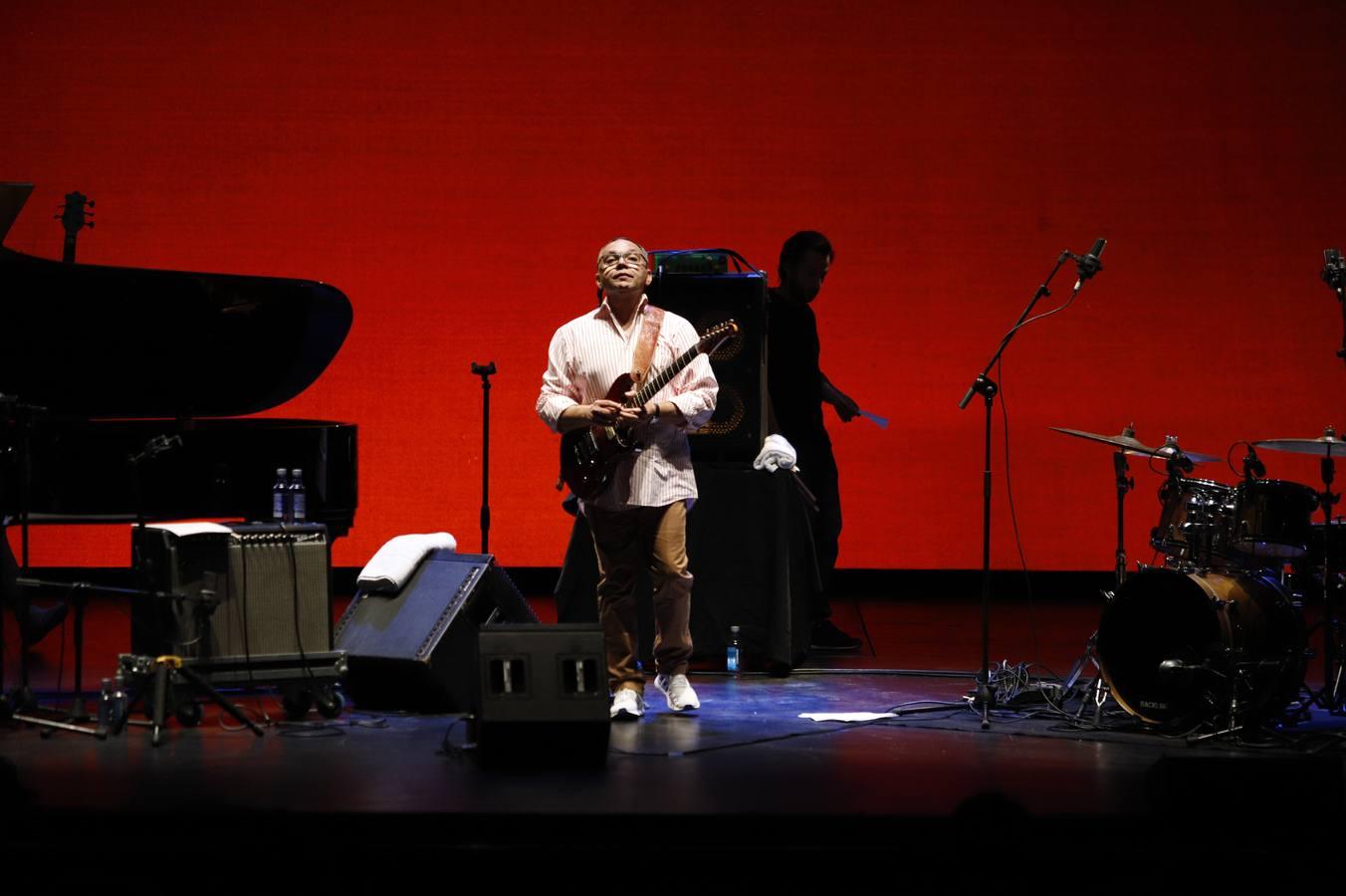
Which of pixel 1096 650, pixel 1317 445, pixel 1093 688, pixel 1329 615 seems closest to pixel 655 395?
pixel 1096 650

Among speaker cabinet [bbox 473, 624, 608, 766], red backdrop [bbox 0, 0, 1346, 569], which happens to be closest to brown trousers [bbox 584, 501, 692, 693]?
speaker cabinet [bbox 473, 624, 608, 766]

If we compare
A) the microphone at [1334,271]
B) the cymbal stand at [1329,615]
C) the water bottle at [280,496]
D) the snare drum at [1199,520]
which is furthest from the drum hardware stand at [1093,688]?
the water bottle at [280,496]

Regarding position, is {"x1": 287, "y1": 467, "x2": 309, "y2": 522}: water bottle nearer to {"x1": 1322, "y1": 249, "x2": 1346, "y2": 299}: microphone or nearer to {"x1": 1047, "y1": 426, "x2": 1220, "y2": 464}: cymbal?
{"x1": 1047, "y1": 426, "x2": 1220, "y2": 464}: cymbal

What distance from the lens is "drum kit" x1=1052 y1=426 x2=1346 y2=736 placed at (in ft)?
14.6

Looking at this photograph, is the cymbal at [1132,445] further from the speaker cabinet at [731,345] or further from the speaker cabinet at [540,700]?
the speaker cabinet at [540,700]

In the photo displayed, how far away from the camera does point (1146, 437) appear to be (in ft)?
26.4

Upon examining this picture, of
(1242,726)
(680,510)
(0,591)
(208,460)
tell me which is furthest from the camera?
(0,591)

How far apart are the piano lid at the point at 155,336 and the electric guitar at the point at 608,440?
139cm

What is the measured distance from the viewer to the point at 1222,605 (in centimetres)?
444

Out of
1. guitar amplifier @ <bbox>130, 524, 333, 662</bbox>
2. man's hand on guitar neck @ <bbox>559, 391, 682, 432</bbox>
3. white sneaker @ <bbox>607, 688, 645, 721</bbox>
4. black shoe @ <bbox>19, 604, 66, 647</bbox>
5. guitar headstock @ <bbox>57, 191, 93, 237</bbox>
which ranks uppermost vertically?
guitar headstock @ <bbox>57, 191, 93, 237</bbox>

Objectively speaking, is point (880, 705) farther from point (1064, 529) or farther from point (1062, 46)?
point (1062, 46)

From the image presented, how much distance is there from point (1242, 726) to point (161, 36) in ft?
21.0

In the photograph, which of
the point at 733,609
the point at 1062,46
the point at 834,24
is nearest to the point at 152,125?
the point at 834,24

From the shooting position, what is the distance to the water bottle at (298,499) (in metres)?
5.11
